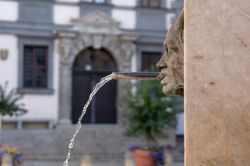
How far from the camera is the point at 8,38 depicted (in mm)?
19453

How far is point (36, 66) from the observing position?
65.4ft

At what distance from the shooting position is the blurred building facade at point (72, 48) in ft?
64.0

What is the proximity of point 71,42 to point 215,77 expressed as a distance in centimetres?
1718

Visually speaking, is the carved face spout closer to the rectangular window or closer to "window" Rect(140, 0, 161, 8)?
the rectangular window

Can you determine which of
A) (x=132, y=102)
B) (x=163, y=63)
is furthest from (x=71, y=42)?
(x=163, y=63)

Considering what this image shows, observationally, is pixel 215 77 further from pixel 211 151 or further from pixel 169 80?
pixel 169 80

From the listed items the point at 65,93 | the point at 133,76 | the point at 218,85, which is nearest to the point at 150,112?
the point at 65,93

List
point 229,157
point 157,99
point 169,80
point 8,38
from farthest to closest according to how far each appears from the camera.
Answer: point 8,38, point 157,99, point 169,80, point 229,157

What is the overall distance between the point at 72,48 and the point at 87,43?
585 mm

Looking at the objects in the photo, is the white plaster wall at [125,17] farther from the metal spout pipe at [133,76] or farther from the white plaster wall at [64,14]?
the metal spout pipe at [133,76]

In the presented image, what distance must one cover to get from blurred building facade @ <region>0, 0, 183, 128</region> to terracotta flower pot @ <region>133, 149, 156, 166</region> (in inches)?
270

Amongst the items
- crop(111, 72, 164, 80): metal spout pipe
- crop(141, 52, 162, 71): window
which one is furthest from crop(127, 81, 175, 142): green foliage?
crop(111, 72, 164, 80): metal spout pipe

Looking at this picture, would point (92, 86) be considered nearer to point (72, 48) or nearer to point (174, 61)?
point (72, 48)

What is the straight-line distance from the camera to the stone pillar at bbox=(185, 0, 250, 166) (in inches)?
116
